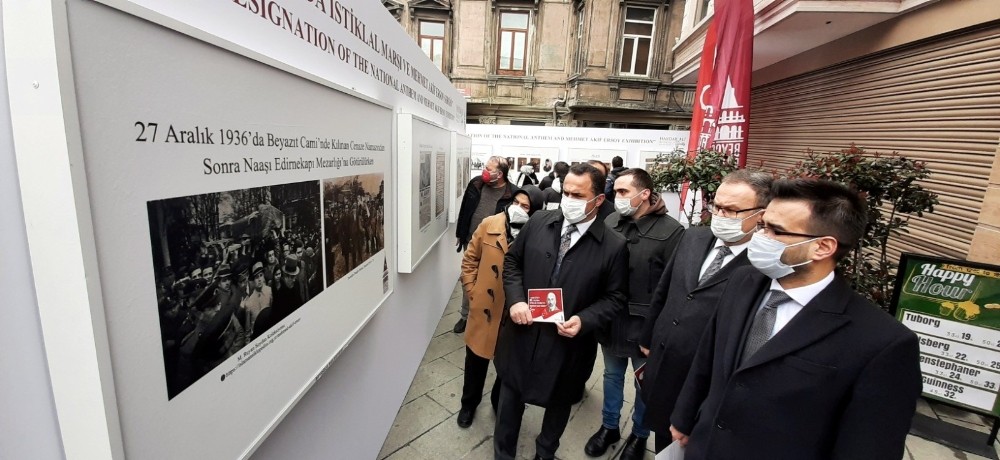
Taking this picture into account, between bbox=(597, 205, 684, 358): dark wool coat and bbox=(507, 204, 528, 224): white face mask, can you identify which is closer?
bbox=(597, 205, 684, 358): dark wool coat

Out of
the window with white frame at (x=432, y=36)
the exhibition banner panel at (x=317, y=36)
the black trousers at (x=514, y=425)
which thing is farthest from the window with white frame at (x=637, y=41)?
the black trousers at (x=514, y=425)

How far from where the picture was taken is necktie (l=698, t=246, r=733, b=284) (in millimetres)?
2175

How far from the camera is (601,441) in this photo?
9.61 ft

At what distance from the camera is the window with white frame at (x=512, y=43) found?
1520 centimetres

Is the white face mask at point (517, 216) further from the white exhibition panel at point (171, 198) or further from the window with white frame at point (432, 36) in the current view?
the window with white frame at point (432, 36)

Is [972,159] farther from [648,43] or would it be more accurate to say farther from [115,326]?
[648,43]

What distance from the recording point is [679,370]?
2141 mm

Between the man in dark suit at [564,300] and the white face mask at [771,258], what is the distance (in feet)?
2.76

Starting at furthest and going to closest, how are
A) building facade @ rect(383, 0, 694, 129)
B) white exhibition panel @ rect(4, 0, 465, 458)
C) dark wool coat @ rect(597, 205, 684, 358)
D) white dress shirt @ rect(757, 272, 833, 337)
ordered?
building facade @ rect(383, 0, 694, 129) < dark wool coat @ rect(597, 205, 684, 358) < white dress shirt @ rect(757, 272, 833, 337) < white exhibition panel @ rect(4, 0, 465, 458)

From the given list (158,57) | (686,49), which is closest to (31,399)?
(158,57)

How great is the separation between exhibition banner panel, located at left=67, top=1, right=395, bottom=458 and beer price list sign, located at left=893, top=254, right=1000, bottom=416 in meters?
4.37

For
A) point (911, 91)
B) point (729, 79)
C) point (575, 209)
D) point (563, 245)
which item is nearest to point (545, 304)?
point (563, 245)

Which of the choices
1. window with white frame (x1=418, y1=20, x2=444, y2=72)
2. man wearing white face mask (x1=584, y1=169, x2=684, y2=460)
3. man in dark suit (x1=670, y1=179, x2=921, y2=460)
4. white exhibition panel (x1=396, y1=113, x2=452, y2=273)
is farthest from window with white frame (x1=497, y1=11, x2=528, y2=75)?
man in dark suit (x1=670, y1=179, x2=921, y2=460)

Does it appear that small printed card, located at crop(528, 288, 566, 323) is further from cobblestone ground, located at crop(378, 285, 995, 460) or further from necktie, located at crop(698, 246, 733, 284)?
cobblestone ground, located at crop(378, 285, 995, 460)
